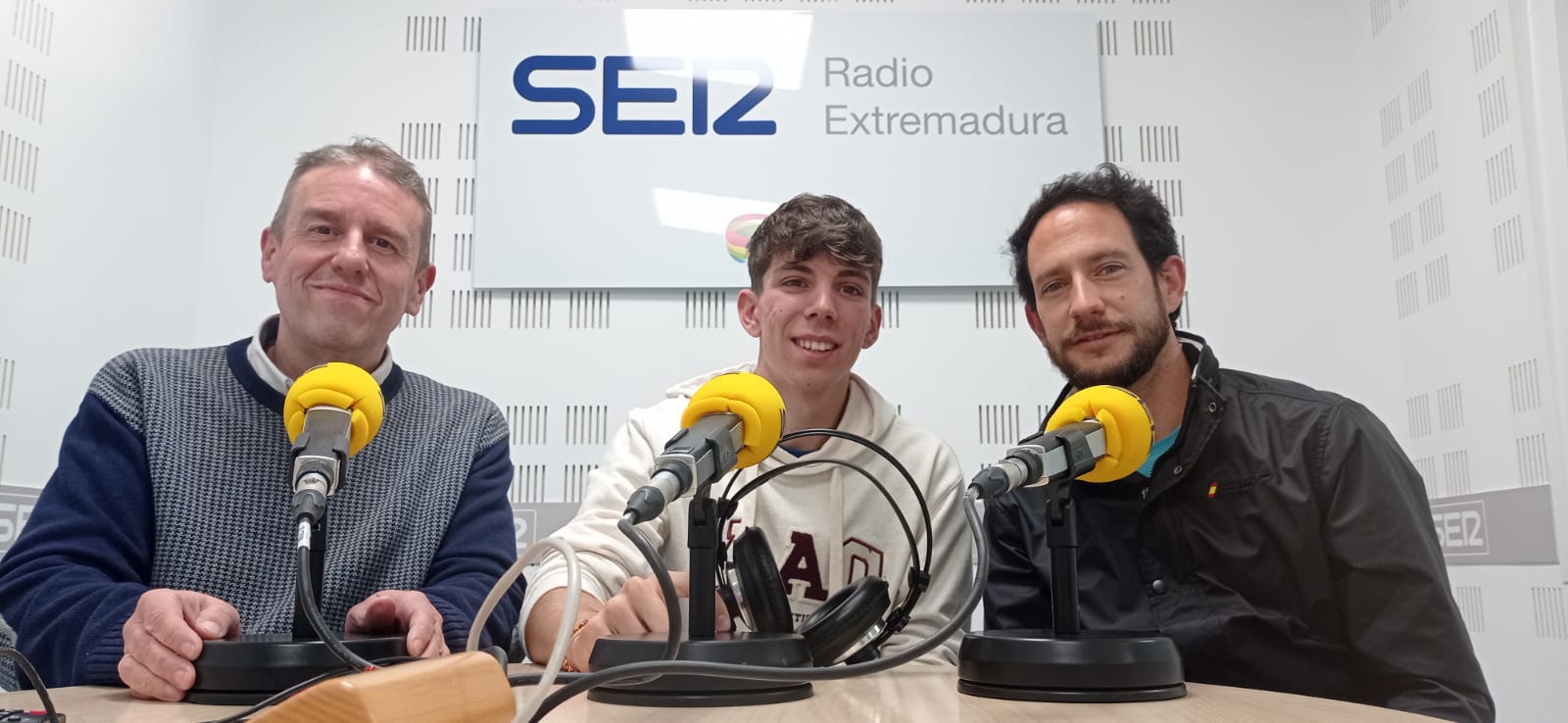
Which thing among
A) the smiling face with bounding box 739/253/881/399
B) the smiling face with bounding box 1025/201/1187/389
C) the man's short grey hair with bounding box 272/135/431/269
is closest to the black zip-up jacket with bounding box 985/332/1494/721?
the smiling face with bounding box 1025/201/1187/389

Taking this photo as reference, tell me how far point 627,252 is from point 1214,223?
1.44 m

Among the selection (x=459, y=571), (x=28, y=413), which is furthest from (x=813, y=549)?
(x=28, y=413)

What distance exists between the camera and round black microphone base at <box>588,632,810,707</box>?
76cm

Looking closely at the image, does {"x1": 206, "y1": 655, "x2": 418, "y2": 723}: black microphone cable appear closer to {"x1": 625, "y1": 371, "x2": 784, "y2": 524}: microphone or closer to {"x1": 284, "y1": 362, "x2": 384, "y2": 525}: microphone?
→ {"x1": 284, "y1": 362, "x2": 384, "y2": 525}: microphone

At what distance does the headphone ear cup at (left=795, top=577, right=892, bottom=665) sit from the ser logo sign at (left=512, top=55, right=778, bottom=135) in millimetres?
1717

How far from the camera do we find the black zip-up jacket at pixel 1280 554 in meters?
1.35

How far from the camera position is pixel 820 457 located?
175 cm

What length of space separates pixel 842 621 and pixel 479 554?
796 mm

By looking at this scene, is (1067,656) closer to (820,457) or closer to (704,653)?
(704,653)

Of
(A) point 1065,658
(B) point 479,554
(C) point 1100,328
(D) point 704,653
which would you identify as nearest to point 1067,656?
(A) point 1065,658

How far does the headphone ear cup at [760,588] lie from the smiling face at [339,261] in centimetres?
90

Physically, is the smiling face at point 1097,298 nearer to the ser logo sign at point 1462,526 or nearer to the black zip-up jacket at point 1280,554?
the black zip-up jacket at point 1280,554

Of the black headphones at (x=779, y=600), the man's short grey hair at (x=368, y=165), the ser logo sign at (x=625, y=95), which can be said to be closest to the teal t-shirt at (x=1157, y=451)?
the black headphones at (x=779, y=600)

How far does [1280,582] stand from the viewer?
1449 millimetres
